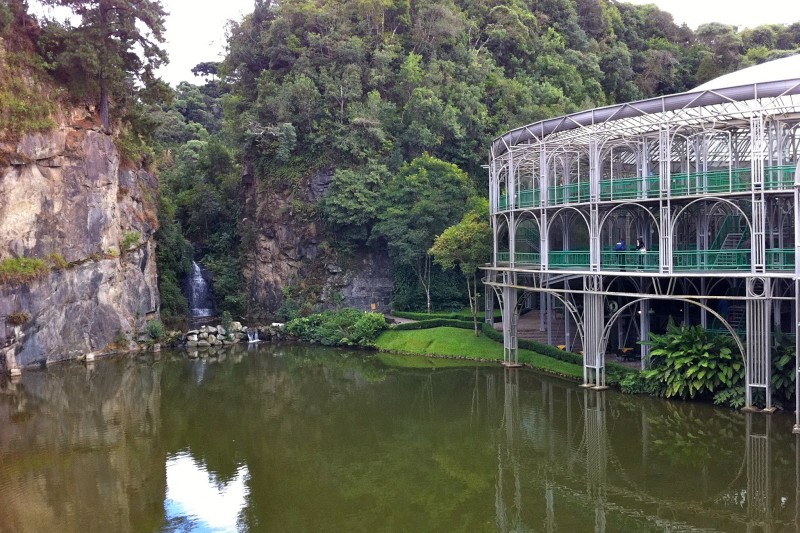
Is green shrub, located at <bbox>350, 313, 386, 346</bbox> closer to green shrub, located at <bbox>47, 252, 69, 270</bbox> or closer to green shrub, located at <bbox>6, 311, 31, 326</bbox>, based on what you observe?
green shrub, located at <bbox>47, 252, 69, 270</bbox>

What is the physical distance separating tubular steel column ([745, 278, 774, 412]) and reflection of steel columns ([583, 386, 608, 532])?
493 cm

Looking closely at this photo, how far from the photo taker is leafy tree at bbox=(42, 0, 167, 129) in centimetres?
3566

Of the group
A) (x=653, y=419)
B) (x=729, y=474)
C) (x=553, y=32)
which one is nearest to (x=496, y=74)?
(x=553, y=32)

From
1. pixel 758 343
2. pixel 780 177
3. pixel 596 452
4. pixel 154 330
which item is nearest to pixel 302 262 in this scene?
pixel 154 330

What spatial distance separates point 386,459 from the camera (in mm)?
20047

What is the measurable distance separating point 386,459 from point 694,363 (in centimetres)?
1187

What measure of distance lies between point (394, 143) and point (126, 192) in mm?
18441

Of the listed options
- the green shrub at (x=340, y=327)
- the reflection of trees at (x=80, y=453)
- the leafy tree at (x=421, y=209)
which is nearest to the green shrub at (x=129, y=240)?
the reflection of trees at (x=80, y=453)

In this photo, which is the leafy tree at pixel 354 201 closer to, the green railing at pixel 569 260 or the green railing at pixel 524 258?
the green railing at pixel 524 258

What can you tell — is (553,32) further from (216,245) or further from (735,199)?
(735,199)

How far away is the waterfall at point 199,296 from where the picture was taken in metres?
48.0

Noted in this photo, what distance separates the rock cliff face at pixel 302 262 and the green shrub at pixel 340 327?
2.52m

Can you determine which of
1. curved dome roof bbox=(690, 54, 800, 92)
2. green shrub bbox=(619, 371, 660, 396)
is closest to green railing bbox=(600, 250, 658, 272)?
green shrub bbox=(619, 371, 660, 396)

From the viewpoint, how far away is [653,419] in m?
22.8
